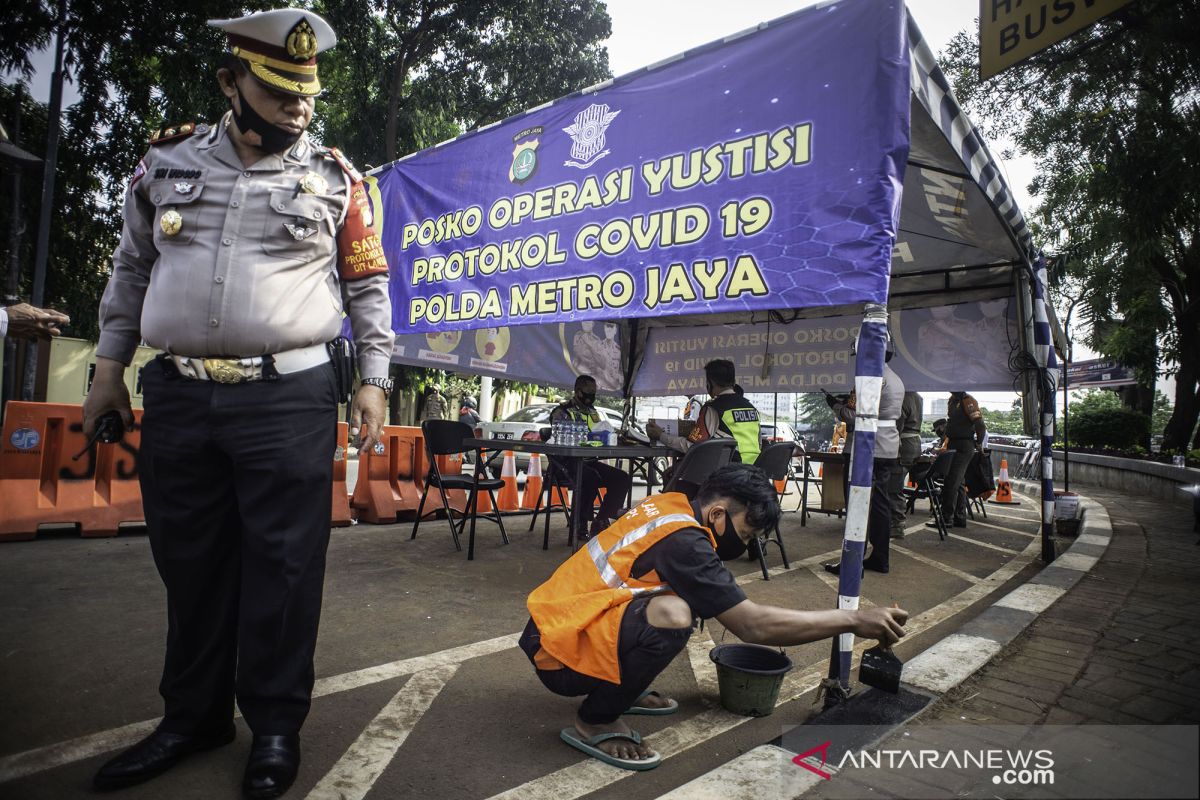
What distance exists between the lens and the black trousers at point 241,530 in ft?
6.48

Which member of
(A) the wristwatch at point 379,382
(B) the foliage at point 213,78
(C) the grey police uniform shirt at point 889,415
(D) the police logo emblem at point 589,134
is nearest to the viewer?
(A) the wristwatch at point 379,382

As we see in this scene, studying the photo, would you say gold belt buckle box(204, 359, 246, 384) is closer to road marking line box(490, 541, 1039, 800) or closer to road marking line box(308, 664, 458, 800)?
road marking line box(308, 664, 458, 800)

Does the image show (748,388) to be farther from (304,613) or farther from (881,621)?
(304,613)

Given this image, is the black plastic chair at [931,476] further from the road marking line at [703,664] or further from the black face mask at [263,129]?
the black face mask at [263,129]

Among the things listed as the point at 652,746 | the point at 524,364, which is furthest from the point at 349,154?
the point at 652,746

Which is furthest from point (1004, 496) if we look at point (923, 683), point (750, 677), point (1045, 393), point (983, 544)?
point (750, 677)

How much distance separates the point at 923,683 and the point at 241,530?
2678 millimetres

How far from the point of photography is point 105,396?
2.10 m

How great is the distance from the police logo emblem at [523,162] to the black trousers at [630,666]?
3.32 meters

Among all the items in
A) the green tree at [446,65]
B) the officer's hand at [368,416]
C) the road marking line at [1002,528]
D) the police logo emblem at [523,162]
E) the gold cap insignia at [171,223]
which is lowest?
the road marking line at [1002,528]

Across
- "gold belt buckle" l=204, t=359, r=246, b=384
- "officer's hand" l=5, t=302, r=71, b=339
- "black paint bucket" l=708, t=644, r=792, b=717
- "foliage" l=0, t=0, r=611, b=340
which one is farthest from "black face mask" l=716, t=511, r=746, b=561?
"foliage" l=0, t=0, r=611, b=340

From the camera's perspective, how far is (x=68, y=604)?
3.62m

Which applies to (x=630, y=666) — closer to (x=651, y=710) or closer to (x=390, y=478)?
(x=651, y=710)

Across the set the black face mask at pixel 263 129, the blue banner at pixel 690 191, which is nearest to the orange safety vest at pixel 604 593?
the blue banner at pixel 690 191
